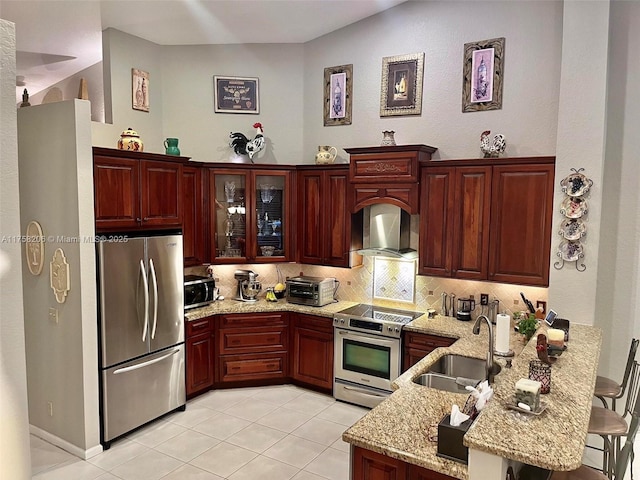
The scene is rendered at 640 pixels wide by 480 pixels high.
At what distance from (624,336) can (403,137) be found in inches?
112

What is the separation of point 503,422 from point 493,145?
3.07 meters

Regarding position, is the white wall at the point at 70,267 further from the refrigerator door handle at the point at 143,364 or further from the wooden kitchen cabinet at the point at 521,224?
the wooden kitchen cabinet at the point at 521,224

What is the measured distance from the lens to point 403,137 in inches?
207

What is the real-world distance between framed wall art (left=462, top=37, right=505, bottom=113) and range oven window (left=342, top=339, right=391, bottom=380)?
2576 mm

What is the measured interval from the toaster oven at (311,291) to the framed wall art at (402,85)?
2.01 m

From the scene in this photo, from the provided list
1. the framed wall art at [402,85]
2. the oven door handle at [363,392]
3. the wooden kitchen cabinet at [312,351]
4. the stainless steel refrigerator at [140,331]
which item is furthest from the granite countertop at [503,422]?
the framed wall art at [402,85]

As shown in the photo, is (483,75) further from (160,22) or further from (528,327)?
(160,22)

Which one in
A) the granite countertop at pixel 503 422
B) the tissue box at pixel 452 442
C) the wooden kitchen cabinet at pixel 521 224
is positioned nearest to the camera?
the granite countertop at pixel 503 422

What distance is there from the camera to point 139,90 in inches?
208

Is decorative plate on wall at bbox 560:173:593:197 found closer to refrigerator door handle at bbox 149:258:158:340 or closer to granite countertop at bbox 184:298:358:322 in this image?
granite countertop at bbox 184:298:358:322

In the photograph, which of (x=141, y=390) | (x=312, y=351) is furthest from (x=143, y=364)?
(x=312, y=351)

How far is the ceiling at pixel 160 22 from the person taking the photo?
4316 mm

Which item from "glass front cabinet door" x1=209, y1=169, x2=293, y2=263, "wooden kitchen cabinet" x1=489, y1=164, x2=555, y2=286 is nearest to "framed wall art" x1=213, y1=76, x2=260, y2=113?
"glass front cabinet door" x1=209, y1=169, x2=293, y2=263

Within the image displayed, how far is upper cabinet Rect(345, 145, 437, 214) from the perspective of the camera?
4770 mm
